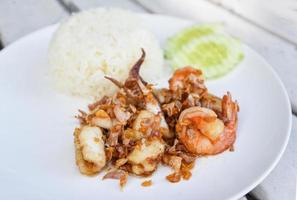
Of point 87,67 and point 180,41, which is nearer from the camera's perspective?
point 87,67

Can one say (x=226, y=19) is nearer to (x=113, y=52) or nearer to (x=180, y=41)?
(x=180, y=41)

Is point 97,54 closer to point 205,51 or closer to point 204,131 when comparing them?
point 205,51

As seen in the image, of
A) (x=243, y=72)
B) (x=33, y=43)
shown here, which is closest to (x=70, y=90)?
(x=33, y=43)

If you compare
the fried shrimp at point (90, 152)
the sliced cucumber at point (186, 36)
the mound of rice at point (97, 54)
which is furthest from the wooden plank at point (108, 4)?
the fried shrimp at point (90, 152)

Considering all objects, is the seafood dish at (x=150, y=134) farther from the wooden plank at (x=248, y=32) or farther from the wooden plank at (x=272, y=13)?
the wooden plank at (x=272, y=13)

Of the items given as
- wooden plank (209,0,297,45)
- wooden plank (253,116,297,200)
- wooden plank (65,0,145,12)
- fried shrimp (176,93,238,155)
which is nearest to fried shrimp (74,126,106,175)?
fried shrimp (176,93,238,155)

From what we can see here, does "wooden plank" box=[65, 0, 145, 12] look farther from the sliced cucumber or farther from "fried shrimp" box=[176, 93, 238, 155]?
"fried shrimp" box=[176, 93, 238, 155]
